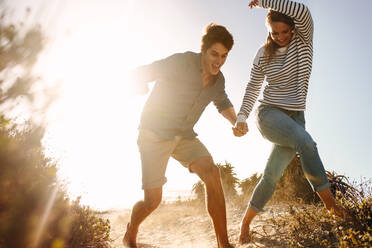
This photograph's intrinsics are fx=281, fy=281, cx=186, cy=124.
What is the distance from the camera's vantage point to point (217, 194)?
329 cm

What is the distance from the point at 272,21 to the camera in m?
3.26

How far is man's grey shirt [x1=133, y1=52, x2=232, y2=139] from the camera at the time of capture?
3531 millimetres

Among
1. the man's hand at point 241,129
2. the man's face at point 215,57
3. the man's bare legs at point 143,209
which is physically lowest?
the man's bare legs at point 143,209

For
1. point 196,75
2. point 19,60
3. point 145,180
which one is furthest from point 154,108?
point 19,60

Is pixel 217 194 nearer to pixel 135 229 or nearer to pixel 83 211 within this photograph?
pixel 135 229

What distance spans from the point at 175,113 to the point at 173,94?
24cm

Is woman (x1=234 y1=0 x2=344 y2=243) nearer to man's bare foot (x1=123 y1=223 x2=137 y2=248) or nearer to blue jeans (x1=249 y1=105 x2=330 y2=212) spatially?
blue jeans (x1=249 y1=105 x2=330 y2=212)

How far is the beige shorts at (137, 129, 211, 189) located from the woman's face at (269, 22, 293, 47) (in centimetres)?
163

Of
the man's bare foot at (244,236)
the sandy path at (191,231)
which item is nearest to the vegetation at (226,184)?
the sandy path at (191,231)

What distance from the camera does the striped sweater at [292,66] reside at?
122 inches

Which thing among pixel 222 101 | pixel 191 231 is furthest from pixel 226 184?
pixel 222 101

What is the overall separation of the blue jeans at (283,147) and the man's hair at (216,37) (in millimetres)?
918

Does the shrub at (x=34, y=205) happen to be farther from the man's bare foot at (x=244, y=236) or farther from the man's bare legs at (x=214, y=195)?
the man's bare foot at (x=244, y=236)

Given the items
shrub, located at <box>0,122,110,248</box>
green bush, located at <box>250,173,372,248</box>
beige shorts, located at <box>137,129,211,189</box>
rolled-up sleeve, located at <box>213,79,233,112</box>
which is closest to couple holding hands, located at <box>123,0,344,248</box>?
beige shorts, located at <box>137,129,211,189</box>
